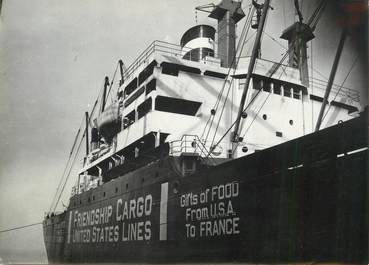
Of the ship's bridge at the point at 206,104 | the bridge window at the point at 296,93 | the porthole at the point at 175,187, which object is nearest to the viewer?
the porthole at the point at 175,187

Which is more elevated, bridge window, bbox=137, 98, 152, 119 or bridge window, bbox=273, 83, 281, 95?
bridge window, bbox=273, 83, 281, 95

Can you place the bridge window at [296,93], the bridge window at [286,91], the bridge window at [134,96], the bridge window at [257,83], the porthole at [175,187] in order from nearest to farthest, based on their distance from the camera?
the porthole at [175,187]
the bridge window at [257,83]
the bridge window at [286,91]
the bridge window at [296,93]
the bridge window at [134,96]

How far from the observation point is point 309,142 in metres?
7.77

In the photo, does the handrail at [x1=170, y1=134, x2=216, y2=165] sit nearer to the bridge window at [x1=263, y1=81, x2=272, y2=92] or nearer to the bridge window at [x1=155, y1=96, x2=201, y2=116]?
the bridge window at [x1=155, y1=96, x2=201, y2=116]

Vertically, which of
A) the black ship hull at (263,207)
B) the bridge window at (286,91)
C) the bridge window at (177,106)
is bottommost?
the black ship hull at (263,207)

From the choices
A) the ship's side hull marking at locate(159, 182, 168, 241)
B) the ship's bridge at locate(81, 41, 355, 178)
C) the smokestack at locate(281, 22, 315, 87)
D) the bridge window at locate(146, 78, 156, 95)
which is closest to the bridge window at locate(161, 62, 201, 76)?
the ship's bridge at locate(81, 41, 355, 178)

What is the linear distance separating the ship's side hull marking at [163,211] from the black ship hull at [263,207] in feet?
0.08

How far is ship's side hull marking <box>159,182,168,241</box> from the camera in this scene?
1079cm

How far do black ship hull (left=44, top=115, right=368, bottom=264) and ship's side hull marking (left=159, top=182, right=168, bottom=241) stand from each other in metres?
0.02

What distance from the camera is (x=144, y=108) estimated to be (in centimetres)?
1472

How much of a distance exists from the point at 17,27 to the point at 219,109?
6.67 metres

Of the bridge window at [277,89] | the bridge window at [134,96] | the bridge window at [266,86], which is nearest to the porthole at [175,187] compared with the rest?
the bridge window at [134,96]

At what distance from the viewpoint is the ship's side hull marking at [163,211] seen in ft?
35.4

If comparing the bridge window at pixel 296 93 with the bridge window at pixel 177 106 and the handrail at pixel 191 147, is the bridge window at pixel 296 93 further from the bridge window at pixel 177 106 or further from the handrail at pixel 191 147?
the handrail at pixel 191 147
